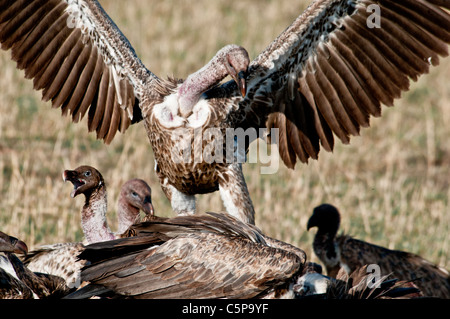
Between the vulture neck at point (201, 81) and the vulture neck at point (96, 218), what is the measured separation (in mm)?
1109

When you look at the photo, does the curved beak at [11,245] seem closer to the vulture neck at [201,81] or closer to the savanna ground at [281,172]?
the vulture neck at [201,81]

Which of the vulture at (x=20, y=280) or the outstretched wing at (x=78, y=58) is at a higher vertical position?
the outstretched wing at (x=78, y=58)

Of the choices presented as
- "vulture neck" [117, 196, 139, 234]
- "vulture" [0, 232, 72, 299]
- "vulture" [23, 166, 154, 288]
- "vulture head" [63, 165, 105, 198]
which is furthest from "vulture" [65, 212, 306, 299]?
"vulture neck" [117, 196, 139, 234]

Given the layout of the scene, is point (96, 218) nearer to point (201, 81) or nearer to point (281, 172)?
point (201, 81)

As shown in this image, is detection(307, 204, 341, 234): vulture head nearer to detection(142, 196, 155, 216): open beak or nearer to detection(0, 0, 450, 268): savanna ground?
detection(0, 0, 450, 268): savanna ground

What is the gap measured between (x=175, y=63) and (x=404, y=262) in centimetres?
748

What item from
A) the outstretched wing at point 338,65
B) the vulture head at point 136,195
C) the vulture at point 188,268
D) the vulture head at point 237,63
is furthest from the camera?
the vulture head at point 136,195

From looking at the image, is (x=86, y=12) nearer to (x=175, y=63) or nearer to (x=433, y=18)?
(x=433, y=18)

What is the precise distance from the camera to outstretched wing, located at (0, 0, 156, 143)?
7504 millimetres

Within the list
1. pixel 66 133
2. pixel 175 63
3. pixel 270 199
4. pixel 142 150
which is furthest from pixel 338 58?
pixel 175 63

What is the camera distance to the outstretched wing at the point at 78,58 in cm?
750

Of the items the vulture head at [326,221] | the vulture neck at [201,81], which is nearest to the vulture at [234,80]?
the vulture neck at [201,81]

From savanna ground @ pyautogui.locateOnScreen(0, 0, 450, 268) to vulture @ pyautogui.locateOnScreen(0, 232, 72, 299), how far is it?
175 cm

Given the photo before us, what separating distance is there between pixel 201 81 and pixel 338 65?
1261 millimetres
